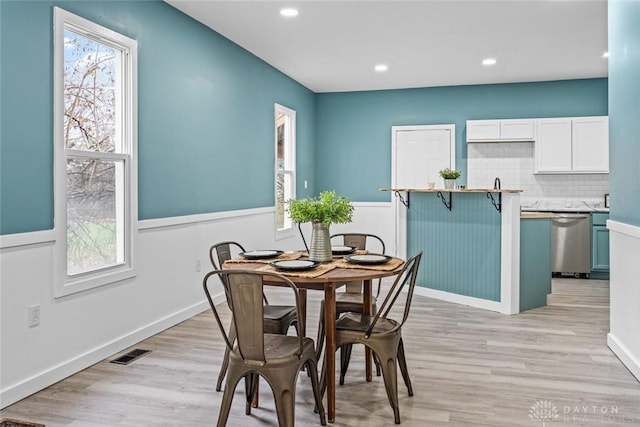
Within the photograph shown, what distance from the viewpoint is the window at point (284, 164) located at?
22.8 feet

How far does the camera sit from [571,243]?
21.6 feet

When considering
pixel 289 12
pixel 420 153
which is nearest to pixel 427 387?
pixel 289 12

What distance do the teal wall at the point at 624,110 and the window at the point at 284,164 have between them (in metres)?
4.07

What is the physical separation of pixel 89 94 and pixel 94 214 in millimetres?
826

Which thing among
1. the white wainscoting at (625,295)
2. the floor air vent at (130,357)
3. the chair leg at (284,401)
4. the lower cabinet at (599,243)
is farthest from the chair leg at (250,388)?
the lower cabinet at (599,243)

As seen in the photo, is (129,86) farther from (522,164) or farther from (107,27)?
(522,164)

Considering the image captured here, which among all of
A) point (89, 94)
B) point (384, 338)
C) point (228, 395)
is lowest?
point (228, 395)

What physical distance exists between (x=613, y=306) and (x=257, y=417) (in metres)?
2.72

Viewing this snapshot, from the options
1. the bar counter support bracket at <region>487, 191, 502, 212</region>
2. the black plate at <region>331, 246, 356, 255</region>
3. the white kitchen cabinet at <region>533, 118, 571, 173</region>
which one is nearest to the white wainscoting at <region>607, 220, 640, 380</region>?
the bar counter support bracket at <region>487, 191, 502, 212</region>

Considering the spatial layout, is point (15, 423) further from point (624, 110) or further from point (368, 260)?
point (624, 110)

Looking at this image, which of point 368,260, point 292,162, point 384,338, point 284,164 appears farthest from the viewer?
point 292,162

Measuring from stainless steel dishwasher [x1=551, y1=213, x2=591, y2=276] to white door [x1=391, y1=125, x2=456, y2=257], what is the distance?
5.91 feet

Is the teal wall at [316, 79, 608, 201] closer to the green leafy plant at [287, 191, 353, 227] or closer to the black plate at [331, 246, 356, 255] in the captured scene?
the black plate at [331, 246, 356, 255]

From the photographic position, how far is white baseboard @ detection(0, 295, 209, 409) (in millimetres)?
2791
